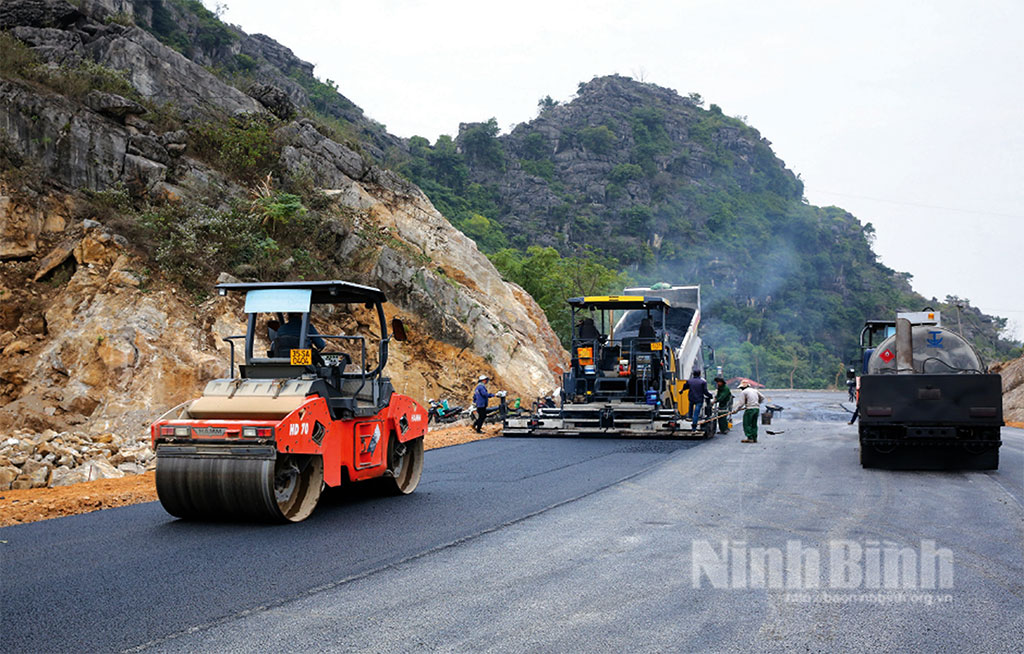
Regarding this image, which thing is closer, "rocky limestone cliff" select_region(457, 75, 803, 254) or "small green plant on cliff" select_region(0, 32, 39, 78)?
"small green plant on cliff" select_region(0, 32, 39, 78)

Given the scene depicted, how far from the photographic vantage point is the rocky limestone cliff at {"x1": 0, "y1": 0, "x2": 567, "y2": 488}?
16.0m

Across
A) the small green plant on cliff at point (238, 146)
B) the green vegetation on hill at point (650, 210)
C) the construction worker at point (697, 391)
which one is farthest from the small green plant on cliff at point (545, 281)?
the construction worker at point (697, 391)

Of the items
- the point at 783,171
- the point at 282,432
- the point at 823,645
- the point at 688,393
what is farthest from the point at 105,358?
the point at 783,171

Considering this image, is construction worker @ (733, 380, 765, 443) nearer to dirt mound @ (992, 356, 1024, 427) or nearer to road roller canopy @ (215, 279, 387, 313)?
road roller canopy @ (215, 279, 387, 313)

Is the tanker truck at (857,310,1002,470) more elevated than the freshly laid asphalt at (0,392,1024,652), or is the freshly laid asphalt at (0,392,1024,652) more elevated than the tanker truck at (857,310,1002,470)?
the tanker truck at (857,310,1002,470)

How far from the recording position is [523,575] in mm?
5625

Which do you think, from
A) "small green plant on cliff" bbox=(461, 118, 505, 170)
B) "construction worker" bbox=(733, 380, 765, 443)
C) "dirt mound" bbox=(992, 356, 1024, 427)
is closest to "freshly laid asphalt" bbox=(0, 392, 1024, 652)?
"construction worker" bbox=(733, 380, 765, 443)

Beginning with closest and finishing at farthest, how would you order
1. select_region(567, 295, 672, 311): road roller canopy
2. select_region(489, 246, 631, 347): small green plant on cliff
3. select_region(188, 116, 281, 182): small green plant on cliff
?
select_region(567, 295, 672, 311): road roller canopy < select_region(188, 116, 281, 182): small green plant on cliff < select_region(489, 246, 631, 347): small green plant on cliff

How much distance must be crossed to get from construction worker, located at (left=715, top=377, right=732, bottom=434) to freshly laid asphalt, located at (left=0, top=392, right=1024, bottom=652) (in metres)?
8.22

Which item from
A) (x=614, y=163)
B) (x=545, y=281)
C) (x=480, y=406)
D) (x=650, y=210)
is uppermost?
(x=614, y=163)

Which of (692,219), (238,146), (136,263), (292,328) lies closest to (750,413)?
(292,328)

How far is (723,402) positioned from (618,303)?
364 cm

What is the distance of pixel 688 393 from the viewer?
18719 millimetres

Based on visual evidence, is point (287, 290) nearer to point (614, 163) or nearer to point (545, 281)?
point (545, 281)
